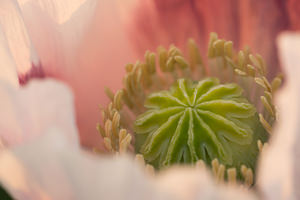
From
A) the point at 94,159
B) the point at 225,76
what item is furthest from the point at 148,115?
the point at 94,159

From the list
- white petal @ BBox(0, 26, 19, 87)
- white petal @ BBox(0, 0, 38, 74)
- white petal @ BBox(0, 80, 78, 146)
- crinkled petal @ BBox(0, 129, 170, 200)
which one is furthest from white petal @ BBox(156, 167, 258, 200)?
white petal @ BBox(0, 0, 38, 74)

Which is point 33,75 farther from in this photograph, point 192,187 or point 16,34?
point 192,187

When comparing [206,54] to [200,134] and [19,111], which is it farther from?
[19,111]

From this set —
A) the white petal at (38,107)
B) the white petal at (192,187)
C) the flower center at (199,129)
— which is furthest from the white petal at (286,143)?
the flower center at (199,129)

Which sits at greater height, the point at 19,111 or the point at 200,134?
the point at 19,111

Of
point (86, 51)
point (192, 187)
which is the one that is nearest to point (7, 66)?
point (86, 51)

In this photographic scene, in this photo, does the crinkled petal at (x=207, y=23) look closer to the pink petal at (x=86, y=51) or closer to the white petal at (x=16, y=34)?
the pink petal at (x=86, y=51)

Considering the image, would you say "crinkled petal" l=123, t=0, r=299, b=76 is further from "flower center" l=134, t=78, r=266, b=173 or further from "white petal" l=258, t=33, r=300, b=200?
"white petal" l=258, t=33, r=300, b=200
